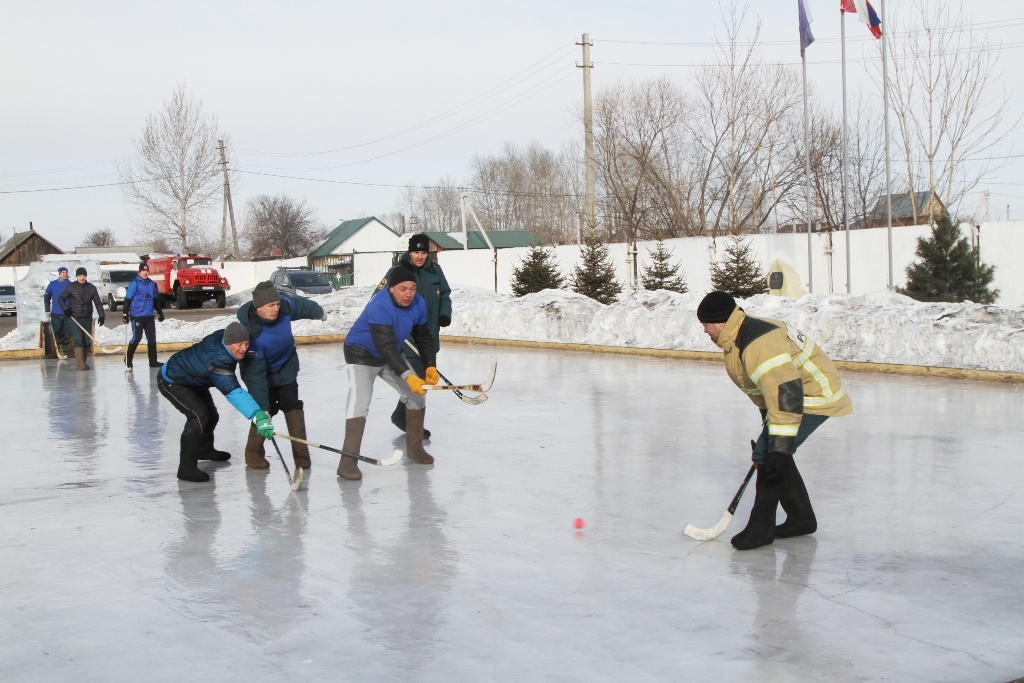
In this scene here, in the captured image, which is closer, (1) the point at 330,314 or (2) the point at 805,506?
(2) the point at 805,506

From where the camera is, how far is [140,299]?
599 inches

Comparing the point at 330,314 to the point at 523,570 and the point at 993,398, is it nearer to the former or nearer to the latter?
the point at 993,398

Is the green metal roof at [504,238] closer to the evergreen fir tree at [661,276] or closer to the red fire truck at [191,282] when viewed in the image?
the red fire truck at [191,282]

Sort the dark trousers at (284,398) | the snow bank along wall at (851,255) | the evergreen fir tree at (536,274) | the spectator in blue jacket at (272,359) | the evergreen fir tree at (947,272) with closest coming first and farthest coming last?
the spectator in blue jacket at (272,359)
the dark trousers at (284,398)
the evergreen fir tree at (947,272)
the snow bank along wall at (851,255)
the evergreen fir tree at (536,274)

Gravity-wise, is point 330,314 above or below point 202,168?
below

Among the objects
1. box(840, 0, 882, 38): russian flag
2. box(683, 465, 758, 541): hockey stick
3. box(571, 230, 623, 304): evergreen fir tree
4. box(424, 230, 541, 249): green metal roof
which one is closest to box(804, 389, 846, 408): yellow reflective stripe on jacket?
box(683, 465, 758, 541): hockey stick

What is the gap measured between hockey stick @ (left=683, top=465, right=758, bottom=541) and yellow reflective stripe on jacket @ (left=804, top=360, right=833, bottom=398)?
21.1 inches

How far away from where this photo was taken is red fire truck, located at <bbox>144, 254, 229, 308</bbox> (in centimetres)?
3706

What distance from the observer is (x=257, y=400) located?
7305 mm

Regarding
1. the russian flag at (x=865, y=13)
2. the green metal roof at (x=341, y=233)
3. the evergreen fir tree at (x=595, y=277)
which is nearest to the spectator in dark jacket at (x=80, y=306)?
the evergreen fir tree at (x=595, y=277)

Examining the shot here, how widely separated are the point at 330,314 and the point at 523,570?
18.8m

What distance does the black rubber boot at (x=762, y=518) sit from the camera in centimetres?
530

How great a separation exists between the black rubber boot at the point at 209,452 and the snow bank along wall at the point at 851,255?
54.1ft

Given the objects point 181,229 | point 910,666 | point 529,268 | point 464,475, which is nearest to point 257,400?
point 464,475
